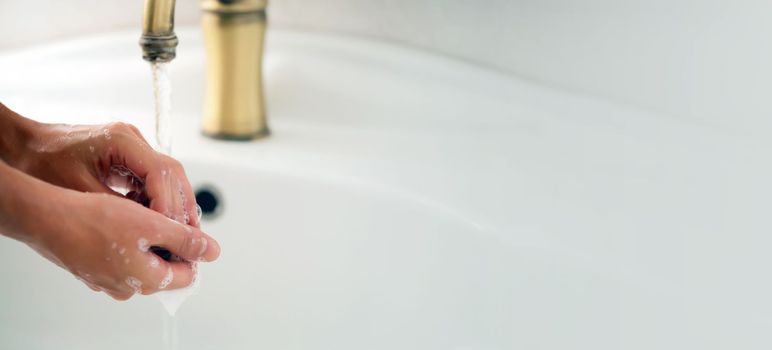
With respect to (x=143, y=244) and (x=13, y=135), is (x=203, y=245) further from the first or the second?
(x=13, y=135)

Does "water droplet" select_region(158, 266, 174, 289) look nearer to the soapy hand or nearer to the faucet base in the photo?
the soapy hand

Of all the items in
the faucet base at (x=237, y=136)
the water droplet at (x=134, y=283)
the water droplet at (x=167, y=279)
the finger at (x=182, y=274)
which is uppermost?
the water droplet at (x=134, y=283)

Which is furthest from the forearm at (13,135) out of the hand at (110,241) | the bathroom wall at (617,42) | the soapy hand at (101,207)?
the bathroom wall at (617,42)

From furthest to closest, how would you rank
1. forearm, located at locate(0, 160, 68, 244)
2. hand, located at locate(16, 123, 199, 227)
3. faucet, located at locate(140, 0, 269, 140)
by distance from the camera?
faucet, located at locate(140, 0, 269, 140) < hand, located at locate(16, 123, 199, 227) < forearm, located at locate(0, 160, 68, 244)

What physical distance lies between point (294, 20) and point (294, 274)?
240 mm

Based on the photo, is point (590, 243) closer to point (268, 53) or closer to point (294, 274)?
point (294, 274)

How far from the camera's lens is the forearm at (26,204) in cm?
39

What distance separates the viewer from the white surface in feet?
1.66

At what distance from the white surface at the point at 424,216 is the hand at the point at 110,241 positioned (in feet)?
0.64

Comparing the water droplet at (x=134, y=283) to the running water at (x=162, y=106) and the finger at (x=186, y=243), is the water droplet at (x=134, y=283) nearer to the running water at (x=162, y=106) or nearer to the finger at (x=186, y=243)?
the finger at (x=186, y=243)

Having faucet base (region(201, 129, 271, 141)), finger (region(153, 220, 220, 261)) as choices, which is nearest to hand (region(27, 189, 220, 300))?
finger (region(153, 220, 220, 261))

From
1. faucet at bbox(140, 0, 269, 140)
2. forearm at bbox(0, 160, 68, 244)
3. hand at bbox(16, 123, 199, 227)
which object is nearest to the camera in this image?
forearm at bbox(0, 160, 68, 244)

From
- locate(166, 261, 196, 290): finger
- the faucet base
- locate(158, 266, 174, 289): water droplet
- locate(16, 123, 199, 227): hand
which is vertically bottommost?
the faucet base

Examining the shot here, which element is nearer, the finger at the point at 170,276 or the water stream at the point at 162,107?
the finger at the point at 170,276
